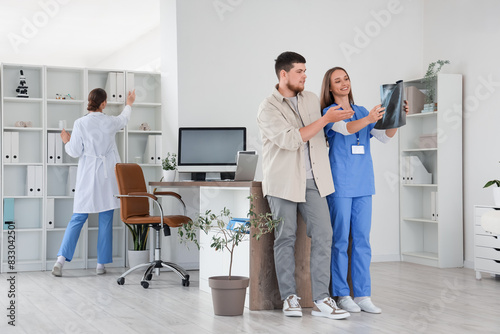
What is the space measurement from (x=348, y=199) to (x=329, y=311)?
2.16 feet

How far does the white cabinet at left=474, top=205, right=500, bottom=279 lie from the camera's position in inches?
208

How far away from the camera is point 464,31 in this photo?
20.2ft

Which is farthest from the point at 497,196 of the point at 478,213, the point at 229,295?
the point at 229,295

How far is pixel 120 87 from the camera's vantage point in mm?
6219

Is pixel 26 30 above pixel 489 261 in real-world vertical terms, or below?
above

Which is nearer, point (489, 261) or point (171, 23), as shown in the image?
point (489, 261)

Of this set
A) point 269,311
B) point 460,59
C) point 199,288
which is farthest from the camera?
point 460,59

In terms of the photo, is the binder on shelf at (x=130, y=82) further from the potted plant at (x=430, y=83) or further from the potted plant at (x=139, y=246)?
the potted plant at (x=430, y=83)

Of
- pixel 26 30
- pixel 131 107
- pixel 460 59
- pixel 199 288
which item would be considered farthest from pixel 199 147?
pixel 26 30

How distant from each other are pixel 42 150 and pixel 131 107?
36.4 inches

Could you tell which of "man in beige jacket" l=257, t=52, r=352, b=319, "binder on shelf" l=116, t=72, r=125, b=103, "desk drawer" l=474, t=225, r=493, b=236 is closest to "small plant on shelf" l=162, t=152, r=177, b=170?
"binder on shelf" l=116, t=72, r=125, b=103

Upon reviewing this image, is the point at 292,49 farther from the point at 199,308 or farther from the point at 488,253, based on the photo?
the point at 199,308

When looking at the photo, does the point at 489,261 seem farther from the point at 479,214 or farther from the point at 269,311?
the point at 269,311

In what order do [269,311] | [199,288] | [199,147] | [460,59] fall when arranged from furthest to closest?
[460,59], [199,147], [199,288], [269,311]
